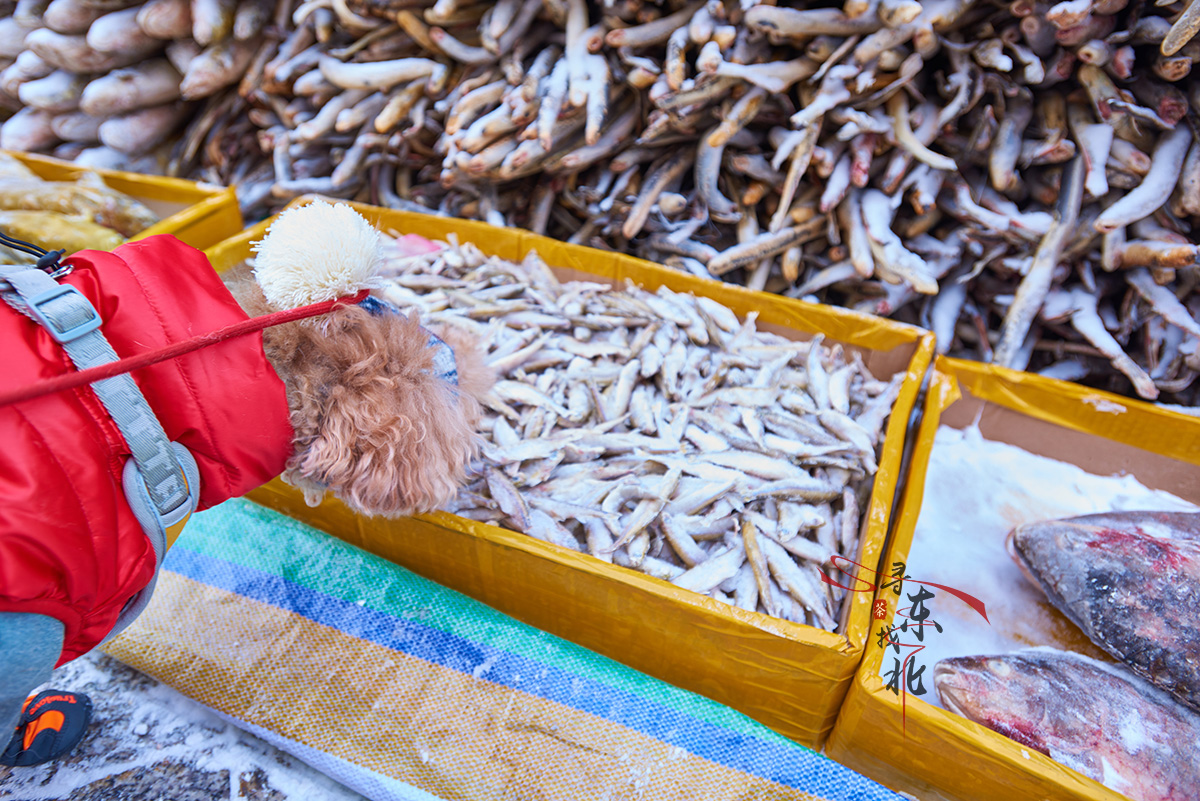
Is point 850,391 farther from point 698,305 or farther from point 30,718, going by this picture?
point 30,718

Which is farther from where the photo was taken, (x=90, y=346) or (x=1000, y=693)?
(x=1000, y=693)

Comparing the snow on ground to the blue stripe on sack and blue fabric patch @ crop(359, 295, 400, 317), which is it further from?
blue fabric patch @ crop(359, 295, 400, 317)

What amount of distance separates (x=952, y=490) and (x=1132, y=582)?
501 mm

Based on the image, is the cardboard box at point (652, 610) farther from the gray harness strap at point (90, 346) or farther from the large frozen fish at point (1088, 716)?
the gray harness strap at point (90, 346)

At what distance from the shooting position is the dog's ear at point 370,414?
1.03 meters

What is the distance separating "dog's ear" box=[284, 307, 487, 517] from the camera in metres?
1.03

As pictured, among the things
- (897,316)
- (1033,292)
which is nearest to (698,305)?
(897,316)

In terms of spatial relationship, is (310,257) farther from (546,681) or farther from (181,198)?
(181,198)

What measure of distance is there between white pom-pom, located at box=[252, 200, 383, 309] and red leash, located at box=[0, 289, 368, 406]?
0.08ft

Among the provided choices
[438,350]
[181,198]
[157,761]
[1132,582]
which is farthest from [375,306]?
[181,198]

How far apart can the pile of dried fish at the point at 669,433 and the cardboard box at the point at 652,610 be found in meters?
0.07

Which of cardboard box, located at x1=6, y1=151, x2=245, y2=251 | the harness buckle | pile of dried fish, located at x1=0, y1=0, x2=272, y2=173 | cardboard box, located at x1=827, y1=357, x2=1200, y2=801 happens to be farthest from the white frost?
pile of dried fish, located at x1=0, y1=0, x2=272, y2=173

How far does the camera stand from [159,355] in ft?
2.76

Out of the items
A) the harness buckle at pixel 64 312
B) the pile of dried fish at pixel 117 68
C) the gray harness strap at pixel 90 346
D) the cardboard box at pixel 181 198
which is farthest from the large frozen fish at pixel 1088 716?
the pile of dried fish at pixel 117 68
